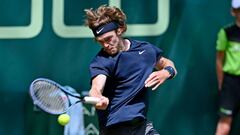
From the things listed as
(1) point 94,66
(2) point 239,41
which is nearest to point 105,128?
(1) point 94,66

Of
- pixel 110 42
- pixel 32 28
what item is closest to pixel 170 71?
pixel 110 42

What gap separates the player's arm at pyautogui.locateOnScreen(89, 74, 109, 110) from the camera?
3.46m

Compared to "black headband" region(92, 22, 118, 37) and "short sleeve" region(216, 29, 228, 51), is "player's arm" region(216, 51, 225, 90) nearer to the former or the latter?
"short sleeve" region(216, 29, 228, 51)

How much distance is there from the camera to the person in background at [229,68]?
5.02 meters

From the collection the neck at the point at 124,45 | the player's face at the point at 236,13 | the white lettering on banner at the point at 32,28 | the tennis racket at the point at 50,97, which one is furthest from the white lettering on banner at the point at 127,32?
the tennis racket at the point at 50,97

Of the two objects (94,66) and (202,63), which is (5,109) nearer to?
(202,63)

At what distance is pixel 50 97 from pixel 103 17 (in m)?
0.56

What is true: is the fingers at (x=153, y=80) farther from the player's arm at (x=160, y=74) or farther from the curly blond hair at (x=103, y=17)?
the curly blond hair at (x=103, y=17)

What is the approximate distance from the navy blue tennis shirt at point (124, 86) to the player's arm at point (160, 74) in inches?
2.3

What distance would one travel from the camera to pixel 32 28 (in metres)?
5.44

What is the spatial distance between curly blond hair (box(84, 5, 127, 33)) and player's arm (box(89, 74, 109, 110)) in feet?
1.00

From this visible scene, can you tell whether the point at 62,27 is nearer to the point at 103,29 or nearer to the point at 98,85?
the point at 103,29

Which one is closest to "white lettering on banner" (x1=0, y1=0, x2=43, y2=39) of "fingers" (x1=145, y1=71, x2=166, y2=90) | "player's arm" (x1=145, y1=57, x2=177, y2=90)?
"player's arm" (x1=145, y1=57, x2=177, y2=90)

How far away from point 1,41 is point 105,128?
6.58ft
